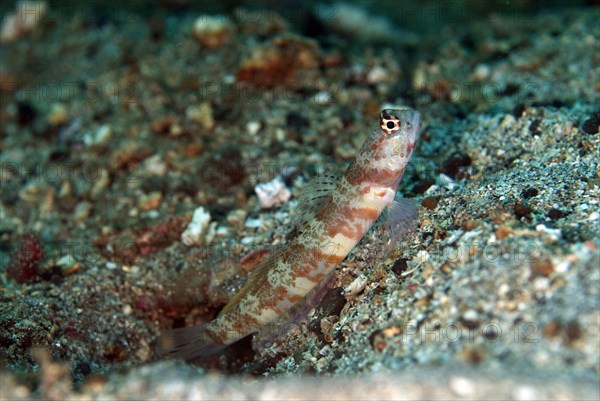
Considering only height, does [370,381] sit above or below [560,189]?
below

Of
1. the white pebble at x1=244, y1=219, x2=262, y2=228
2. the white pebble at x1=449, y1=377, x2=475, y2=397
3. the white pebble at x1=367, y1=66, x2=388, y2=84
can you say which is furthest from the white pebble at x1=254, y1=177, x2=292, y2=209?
the white pebble at x1=449, y1=377, x2=475, y2=397

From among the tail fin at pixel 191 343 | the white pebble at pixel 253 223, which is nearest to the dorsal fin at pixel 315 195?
the white pebble at pixel 253 223

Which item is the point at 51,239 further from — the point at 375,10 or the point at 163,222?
the point at 375,10

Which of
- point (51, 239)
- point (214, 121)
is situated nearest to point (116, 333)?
point (51, 239)

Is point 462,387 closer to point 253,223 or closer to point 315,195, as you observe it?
point 315,195

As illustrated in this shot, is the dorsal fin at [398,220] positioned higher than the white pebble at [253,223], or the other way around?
the dorsal fin at [398,220]

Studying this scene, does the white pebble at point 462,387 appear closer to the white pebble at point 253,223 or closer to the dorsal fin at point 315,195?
the dorsal fin at point 315,195

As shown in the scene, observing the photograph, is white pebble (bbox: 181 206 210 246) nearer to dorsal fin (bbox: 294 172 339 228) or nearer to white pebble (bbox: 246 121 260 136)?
dorsal fin (bbox: 294 172 339 228)
